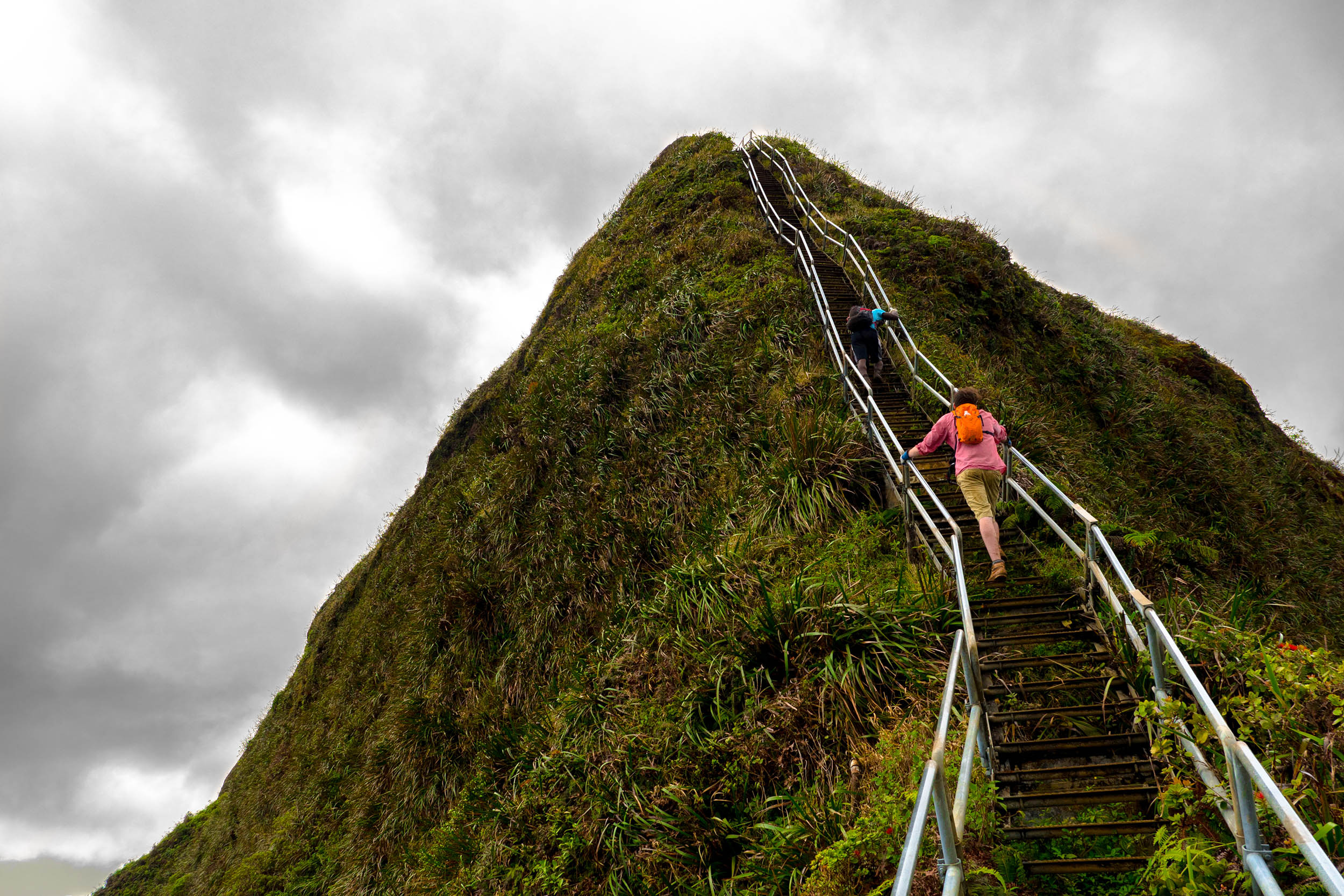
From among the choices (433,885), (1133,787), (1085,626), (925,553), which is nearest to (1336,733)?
(1133,787)

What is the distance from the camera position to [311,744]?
1478 cm

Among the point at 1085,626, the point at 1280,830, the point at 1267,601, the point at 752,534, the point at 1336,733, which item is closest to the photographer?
the point at 1280,830

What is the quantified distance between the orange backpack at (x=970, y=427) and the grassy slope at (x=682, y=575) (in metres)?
1.18

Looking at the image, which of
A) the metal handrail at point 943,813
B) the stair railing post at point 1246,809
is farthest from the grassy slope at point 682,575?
the stair railing post at point 1246,809

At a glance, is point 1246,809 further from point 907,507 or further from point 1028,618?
point 907,507

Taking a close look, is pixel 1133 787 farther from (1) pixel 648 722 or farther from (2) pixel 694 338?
(2) pixel 694 338

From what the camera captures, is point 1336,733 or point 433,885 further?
point 433,885

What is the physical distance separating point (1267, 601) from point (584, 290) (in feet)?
51.6

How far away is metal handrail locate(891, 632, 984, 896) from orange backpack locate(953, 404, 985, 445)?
301 cm

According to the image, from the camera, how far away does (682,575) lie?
22.2 feet

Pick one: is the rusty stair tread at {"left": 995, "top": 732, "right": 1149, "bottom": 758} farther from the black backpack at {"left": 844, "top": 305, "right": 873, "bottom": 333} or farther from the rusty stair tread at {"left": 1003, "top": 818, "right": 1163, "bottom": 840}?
the black backpack at {"left": 844, "top": 305, "right": 873, "bottom": 333}

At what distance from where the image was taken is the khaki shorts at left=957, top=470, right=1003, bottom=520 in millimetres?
5586

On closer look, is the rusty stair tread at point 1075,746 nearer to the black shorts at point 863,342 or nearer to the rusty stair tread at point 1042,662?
the rusty stair tread at point 1042,662

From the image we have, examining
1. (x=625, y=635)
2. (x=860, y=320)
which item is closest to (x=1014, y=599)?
(x=625, y=635)
